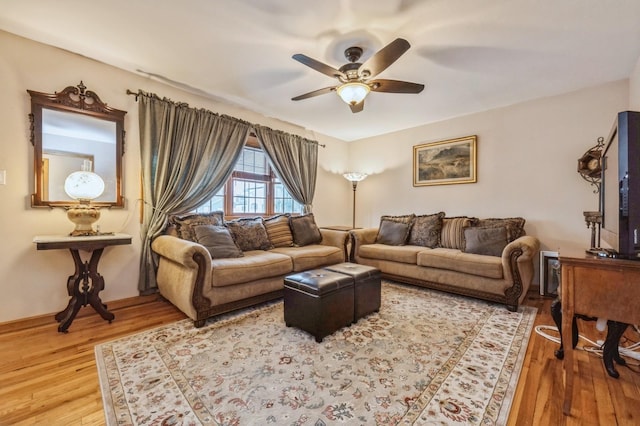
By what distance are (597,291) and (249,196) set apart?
148 inches

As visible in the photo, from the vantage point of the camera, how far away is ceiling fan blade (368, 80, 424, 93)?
7.63ft

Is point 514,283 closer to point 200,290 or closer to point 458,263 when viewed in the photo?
point 458,263

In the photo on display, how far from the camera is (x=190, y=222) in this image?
9.78 feet

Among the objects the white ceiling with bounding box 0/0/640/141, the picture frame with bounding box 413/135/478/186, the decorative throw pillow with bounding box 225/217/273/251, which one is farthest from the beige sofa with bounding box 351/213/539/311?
the white ceiling with bounding box 0/0/640/141

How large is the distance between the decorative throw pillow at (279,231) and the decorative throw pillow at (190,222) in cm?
66

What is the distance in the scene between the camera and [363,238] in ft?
13.3

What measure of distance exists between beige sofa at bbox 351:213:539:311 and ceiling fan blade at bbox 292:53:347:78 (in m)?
2.26

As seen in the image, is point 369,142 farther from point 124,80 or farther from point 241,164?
point 124,80

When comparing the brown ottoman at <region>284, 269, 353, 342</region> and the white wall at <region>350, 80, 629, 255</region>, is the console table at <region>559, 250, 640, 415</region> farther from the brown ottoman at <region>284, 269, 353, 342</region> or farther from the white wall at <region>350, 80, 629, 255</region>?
the white wall at <region>350, 80, 629, 255</region>

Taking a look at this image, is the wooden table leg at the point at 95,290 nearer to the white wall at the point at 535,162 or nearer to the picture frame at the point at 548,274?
the white wall at the point at 535,162

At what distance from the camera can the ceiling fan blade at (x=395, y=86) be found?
232 cm

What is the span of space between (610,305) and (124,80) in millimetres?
4199

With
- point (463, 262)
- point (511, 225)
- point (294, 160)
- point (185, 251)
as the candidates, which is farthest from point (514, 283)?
point (294, 160)

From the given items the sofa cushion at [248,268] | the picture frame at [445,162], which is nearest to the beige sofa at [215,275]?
the sofa cushion at [248,268]
